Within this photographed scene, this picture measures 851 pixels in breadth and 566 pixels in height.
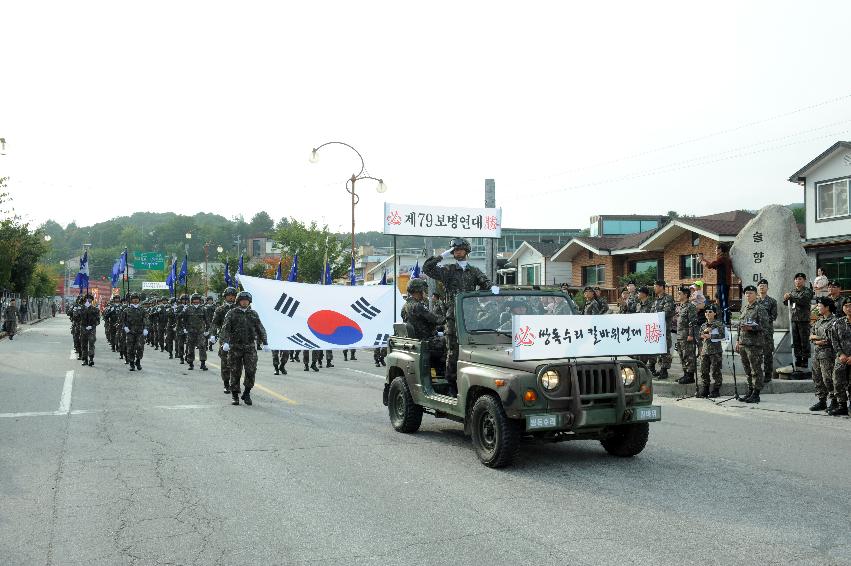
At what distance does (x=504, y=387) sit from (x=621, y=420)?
48.7 inches

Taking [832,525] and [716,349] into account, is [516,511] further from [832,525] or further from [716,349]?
[716,349]

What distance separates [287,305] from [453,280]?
578 cm

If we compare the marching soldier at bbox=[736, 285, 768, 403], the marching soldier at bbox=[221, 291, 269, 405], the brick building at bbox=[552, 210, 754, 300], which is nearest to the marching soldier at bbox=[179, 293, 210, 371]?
the marching soldier at bbox=[221, 291, 269, 405]

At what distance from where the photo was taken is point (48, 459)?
8164 millimetres

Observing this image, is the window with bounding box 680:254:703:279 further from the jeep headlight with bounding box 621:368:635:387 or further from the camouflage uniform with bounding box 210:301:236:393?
the jeep headlight with bounding box 621:368:635:387

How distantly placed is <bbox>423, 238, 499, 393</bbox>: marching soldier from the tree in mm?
40107

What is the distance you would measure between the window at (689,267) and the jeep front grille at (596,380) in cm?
3191

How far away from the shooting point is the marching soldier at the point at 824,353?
1152cm

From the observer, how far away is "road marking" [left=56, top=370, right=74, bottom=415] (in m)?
12.0

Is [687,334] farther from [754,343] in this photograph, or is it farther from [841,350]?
[841,350]

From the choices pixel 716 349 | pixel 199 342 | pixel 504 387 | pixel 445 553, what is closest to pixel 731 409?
pixel 716 349

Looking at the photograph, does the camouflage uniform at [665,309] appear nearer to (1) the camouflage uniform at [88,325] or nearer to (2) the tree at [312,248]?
(1) the camouflage uniform at [88,325]

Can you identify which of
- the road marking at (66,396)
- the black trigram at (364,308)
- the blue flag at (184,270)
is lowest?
the road marking at (66,396)

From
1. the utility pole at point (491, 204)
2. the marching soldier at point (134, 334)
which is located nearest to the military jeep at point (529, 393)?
the marching soldier at point (134, 334)
